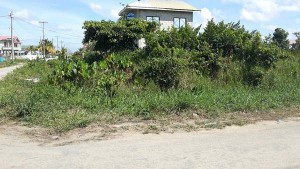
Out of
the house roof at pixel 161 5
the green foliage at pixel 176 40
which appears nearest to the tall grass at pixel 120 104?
the green foliage at pixel 176 40

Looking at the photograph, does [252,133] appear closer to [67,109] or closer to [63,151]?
[63,151]

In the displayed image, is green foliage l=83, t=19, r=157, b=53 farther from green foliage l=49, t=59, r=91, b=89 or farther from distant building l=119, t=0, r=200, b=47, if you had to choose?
distant building l=119, t=0, r=200, b=47

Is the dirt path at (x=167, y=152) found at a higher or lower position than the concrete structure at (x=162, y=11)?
lower

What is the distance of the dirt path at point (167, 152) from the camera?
5.24 meters

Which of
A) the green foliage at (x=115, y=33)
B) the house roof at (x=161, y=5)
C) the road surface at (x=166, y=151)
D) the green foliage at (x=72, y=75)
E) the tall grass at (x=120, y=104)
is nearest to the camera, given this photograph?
the road surface at (x=166, y=151)

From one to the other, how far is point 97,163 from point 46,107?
3.96 metres

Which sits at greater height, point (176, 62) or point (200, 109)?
point (176, 62)

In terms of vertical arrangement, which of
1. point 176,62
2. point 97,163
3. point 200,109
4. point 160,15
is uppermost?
point 160,15

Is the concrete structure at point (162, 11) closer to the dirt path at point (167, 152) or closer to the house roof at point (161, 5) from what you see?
the house roof at point (161, 5)

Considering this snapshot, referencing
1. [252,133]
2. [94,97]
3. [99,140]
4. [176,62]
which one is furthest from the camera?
[176,62]

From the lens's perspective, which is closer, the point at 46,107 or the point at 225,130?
the point at 225,130

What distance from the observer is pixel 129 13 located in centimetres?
3662

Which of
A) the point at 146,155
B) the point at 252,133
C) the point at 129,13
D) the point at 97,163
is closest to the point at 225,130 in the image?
the point at 252,133

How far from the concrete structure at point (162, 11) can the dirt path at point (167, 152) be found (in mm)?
29780
